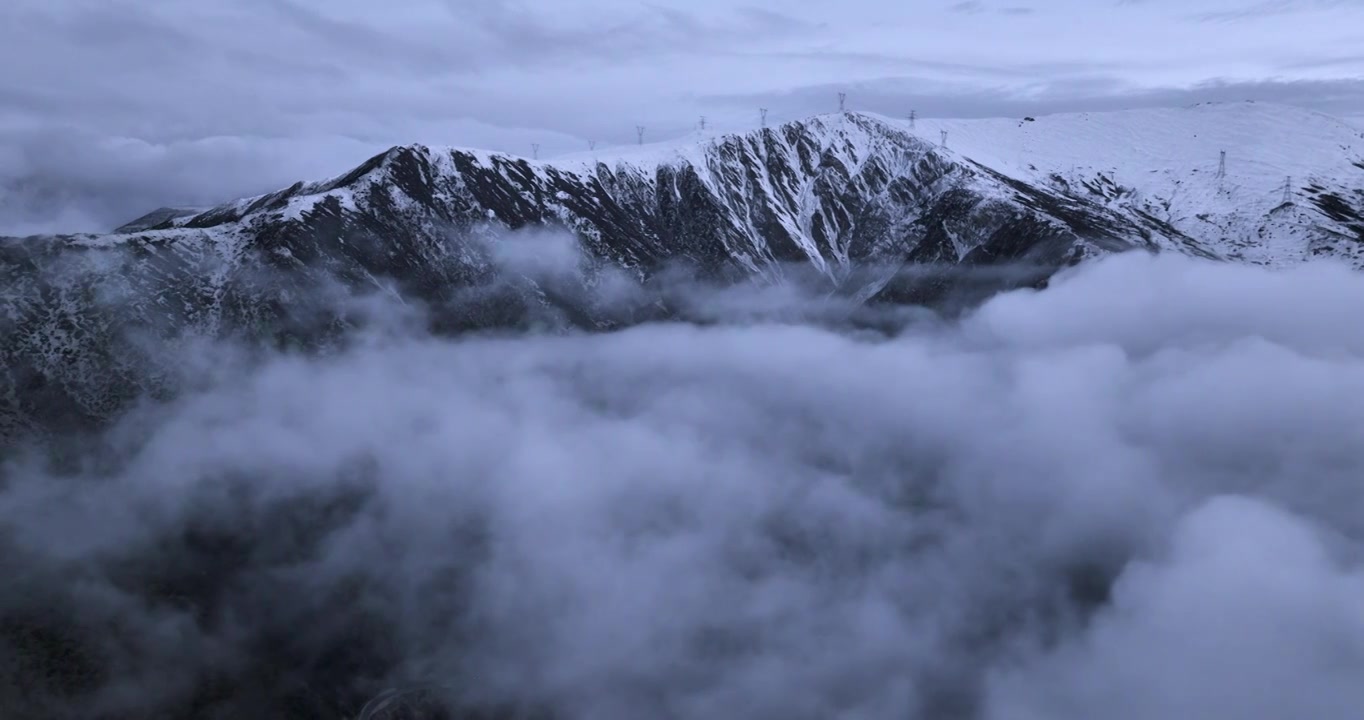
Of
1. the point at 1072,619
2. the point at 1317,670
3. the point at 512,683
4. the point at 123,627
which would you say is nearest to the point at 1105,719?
the point at 1317,670

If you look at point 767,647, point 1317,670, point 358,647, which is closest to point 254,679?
point 358,647

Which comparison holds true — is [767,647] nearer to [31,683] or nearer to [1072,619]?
[1072,619]

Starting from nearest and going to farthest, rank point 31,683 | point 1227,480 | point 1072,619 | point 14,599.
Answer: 1. point 31,683
2. point 14,599
3. point 1072,619
4. point 1227,480

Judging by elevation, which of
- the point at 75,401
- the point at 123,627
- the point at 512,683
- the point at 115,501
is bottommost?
the point at 512,683

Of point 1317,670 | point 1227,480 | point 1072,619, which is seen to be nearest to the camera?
point 1317,670

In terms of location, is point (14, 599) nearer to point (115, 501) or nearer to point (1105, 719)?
point (115, 501)

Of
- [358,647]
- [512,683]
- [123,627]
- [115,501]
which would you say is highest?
[115,501]

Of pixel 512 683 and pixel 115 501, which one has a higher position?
pixel 115 501

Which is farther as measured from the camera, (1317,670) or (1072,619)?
(1072,619)

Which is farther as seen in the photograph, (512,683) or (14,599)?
(512,683)
